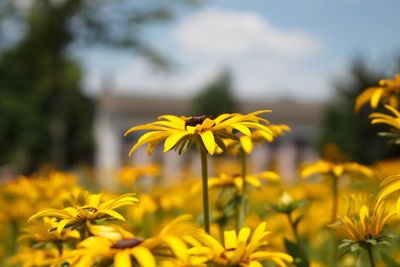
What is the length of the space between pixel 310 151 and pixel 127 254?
978 inches

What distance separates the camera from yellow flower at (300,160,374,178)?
5.46ft

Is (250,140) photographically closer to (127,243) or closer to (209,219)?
(209,219)

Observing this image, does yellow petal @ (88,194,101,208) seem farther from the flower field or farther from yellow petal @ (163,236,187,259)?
yellow petal @ (163,236,187,259)

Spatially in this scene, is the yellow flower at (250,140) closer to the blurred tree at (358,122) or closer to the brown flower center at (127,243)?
the brown flower center at (127,243)

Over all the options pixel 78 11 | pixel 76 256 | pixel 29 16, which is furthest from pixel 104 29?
pixel 76 256

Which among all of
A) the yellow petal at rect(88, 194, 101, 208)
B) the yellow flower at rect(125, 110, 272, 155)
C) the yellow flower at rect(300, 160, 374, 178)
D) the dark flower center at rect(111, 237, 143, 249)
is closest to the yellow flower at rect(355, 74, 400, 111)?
the yellow flower at rect(300, 160, 374, 178)

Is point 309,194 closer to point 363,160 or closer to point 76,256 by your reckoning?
point 76,256

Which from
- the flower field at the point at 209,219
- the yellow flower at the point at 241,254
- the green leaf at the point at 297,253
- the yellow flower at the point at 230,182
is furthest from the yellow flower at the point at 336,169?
the yellow flower at the point at 241,254

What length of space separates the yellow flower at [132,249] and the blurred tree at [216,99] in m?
20.4

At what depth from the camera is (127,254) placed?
2.56 ft

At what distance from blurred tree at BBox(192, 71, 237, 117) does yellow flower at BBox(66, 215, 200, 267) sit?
20.4 m

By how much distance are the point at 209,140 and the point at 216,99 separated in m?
20.6

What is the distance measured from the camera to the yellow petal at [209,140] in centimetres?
98

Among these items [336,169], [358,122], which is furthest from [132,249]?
[358,122]
